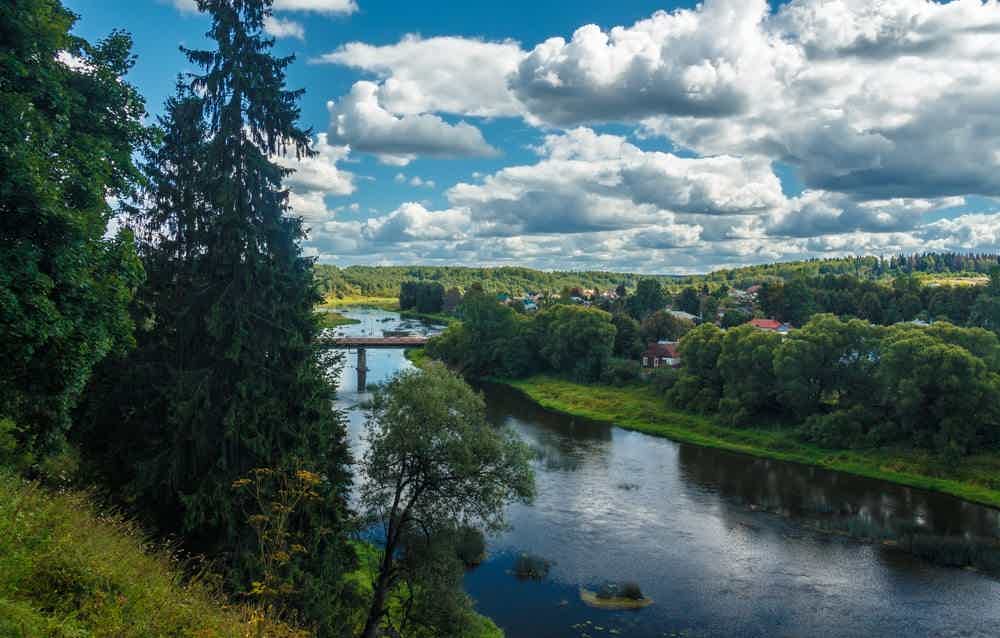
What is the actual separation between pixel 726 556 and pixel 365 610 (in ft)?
56.6

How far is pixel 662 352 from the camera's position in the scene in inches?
3329

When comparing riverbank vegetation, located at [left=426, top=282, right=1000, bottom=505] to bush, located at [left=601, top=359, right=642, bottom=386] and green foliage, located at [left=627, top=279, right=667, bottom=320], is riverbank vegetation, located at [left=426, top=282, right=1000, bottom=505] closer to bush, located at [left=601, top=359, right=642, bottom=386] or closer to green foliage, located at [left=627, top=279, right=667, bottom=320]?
bush, located at [left=601, top=359, right=642, bottom=386]

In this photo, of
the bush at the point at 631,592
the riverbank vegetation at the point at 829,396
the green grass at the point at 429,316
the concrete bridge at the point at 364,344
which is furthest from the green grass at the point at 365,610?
the green grass at the point at 429,316

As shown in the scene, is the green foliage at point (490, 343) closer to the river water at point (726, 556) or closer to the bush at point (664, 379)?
the bush at point (664, 379)

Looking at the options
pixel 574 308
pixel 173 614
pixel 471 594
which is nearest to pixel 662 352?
pixel 574 308

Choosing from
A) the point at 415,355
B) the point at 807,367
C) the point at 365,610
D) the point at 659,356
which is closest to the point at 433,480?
the point at 365,610

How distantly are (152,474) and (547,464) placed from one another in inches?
1231

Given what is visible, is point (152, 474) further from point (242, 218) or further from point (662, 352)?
point (662, 352)

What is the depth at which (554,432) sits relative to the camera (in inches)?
2221

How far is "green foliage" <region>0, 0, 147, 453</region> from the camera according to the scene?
11.3 metres

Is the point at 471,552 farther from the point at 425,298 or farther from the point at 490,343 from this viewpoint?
the point at 425,298

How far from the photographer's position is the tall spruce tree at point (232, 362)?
17.0 meters

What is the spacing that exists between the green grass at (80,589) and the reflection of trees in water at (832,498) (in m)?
33.8

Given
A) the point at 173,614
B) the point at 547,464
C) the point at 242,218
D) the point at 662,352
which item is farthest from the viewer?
the point at 662,352
